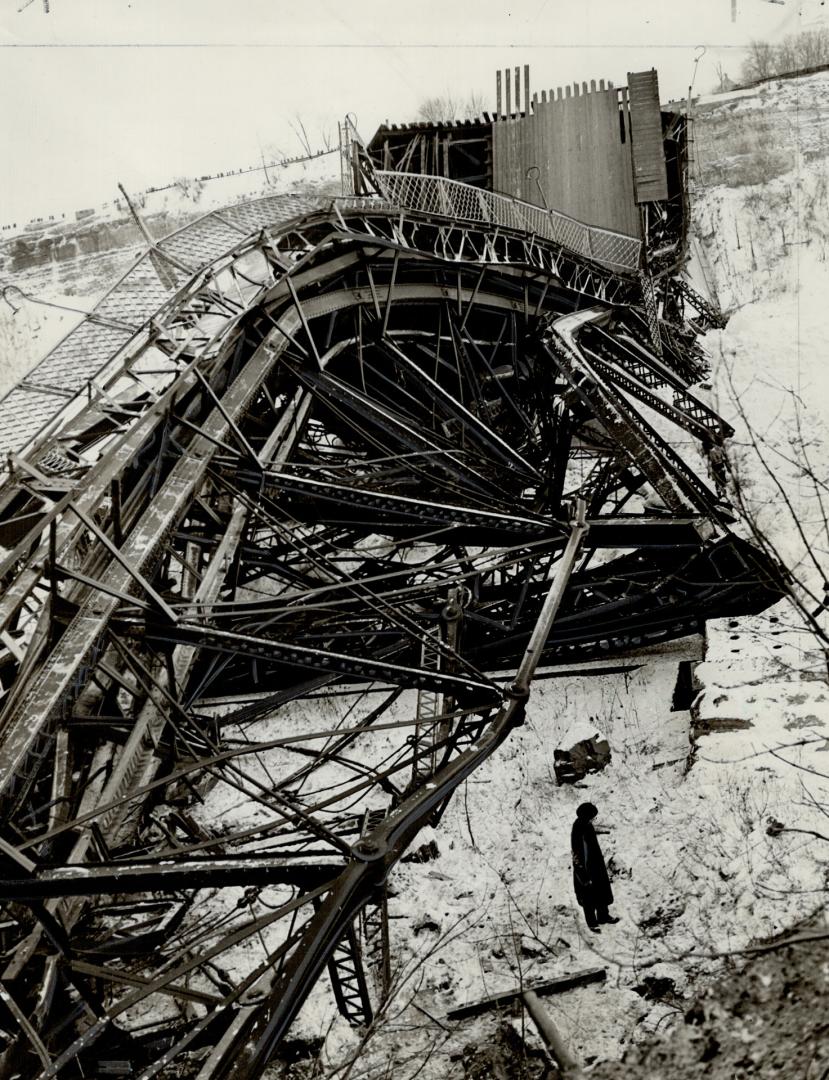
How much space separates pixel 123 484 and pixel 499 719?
3428 mm

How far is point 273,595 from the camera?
9391 mm

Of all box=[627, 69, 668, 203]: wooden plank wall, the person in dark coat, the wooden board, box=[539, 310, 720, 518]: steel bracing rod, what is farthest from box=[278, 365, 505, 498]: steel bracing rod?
box=[627, 69, 668, 203]: wooden plank wall

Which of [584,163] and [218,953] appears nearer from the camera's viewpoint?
[218,953]

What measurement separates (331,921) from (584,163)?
16815mm

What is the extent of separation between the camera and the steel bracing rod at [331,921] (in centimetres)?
370

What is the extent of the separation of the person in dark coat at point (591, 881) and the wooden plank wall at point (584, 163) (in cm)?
1330

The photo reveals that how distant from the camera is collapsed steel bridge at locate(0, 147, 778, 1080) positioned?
5141mm

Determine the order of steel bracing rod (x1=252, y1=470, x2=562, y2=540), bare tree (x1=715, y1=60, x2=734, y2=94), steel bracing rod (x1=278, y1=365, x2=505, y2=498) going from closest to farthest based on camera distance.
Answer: steel bracing rod (x1=252, y1=470, x2=562, y2=540) → steel bracing rod (x1=278, y1=365, x2=505, y2=498) → bare tree (x1=715, y1=60, x2=734, y2=94)

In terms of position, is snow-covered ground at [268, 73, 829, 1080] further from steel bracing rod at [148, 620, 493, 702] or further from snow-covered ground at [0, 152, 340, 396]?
snow-covered ground at [0, 152, 340, 396]

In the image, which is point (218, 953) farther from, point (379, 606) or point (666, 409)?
point (666, 409)

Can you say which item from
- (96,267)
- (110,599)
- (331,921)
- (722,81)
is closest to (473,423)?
(110,599)

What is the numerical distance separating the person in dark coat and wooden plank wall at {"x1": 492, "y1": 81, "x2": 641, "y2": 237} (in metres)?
13.3

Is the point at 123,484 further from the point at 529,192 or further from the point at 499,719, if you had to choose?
the point at 529,192

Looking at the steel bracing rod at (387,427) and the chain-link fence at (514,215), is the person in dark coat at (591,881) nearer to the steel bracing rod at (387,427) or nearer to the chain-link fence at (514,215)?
the steel bracing rod at (387,427)
